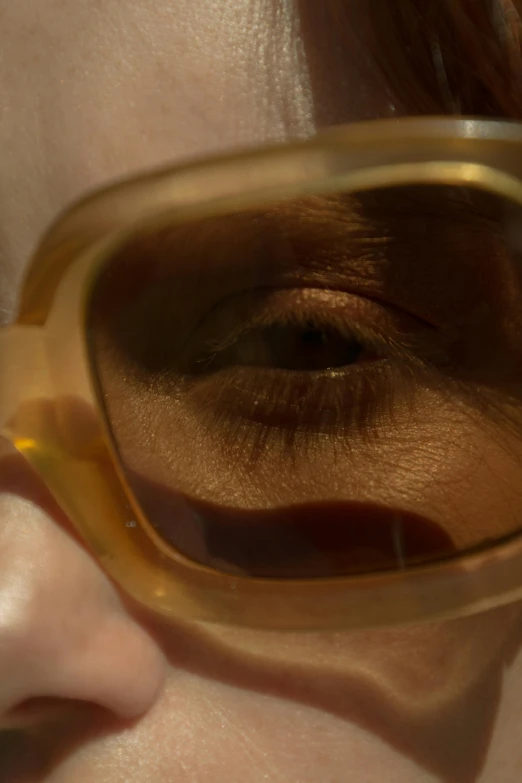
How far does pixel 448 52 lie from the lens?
0.39 meters

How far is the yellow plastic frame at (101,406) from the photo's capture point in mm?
336

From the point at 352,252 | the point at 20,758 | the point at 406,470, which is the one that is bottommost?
the point at 20,758

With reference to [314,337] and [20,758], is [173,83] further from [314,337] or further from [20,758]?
[20,758]

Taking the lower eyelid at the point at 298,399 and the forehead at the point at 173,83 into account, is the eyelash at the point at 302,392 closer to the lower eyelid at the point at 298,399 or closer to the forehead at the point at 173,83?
the lower eyelid at the point at 298,399

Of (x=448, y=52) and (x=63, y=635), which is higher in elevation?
(x=448, y=52)

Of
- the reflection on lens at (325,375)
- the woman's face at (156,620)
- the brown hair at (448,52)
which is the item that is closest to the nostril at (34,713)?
the woman's face at (156,620)

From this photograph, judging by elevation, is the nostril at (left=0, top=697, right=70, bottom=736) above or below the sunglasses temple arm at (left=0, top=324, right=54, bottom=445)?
below

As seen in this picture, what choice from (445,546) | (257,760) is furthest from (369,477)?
(257,760)

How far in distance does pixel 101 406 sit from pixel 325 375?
0.44 feet

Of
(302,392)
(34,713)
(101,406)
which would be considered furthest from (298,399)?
(34,713)

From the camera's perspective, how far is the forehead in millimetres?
376

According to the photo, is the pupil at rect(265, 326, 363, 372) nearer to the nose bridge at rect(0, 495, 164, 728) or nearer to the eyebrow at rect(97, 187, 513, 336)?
the eyebrow at rect(97, 187, 513, 336)

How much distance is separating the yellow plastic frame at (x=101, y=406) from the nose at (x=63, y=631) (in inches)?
0.6

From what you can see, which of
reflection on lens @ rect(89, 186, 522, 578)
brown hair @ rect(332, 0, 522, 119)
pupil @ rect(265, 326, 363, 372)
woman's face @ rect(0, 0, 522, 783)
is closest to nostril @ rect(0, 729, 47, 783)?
woman's face @ rect(0, 0, 522, 783)
